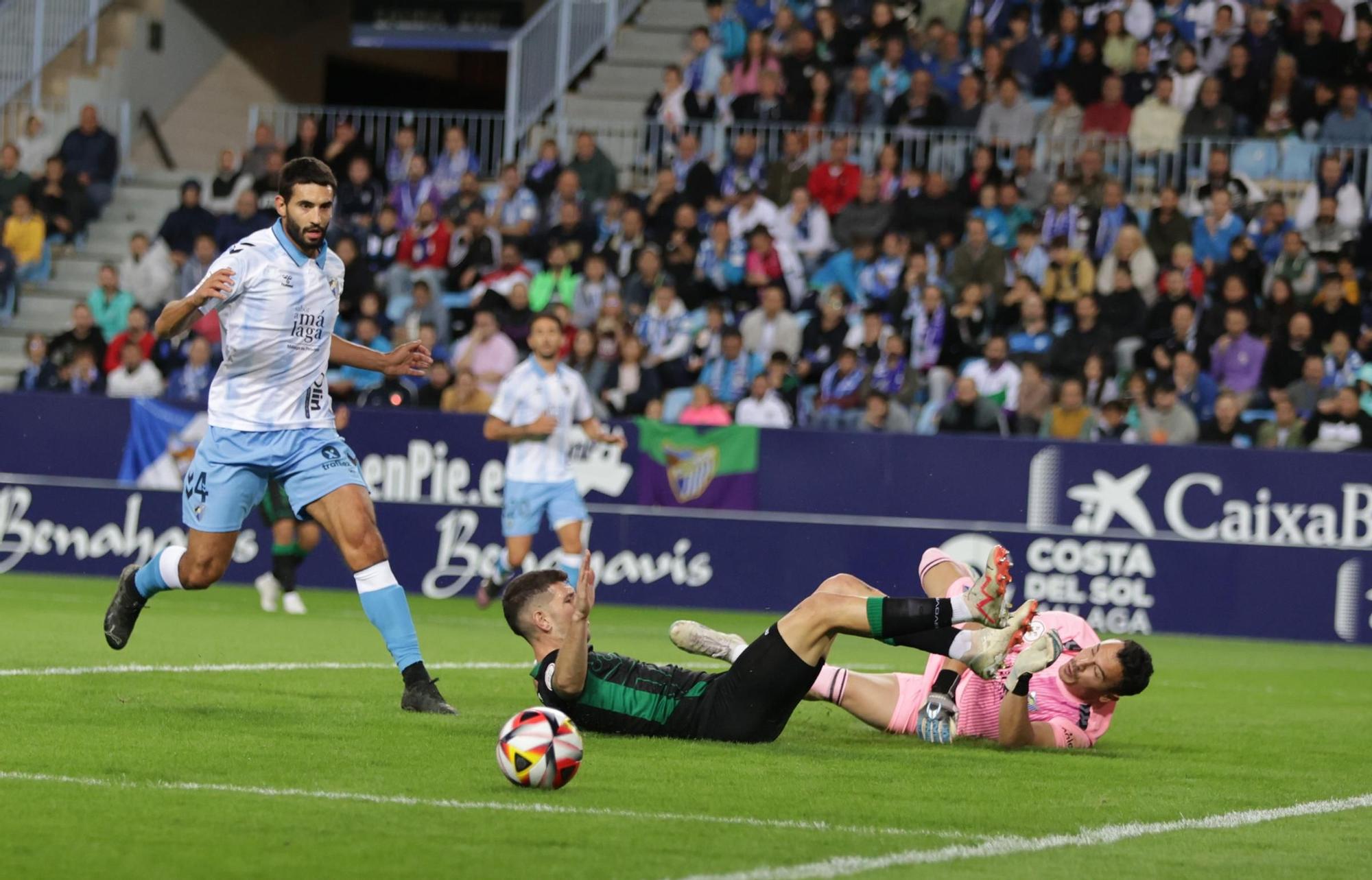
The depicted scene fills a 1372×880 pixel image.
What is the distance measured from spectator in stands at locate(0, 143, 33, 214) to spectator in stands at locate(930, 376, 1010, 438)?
45.4 feet

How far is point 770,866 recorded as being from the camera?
606 centimetres

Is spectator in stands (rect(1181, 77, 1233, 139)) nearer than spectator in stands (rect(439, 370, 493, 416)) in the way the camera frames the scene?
No

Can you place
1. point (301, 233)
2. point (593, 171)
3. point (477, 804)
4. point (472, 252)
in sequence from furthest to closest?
point (593, 171) → point (472, 252) → point (301, 233) → point (477, 804)

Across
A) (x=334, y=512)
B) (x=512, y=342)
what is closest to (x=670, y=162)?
(x=512, y=342)

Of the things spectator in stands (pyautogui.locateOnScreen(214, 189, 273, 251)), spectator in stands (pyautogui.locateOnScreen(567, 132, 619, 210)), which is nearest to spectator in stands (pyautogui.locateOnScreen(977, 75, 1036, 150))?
spectator in stands (pyautogui.locateOnScreen(567, 132, 619, 210))

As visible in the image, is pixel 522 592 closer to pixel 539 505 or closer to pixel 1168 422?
pixel 539 505

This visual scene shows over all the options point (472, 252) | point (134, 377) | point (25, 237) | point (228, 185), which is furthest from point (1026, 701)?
point (25, 237)

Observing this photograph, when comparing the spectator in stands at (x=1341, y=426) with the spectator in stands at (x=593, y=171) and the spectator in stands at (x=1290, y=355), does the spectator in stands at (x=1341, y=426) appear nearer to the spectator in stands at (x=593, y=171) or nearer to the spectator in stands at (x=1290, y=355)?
the spectator in stands at (x=1290, y=355)

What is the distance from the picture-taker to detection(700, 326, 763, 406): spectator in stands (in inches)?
846

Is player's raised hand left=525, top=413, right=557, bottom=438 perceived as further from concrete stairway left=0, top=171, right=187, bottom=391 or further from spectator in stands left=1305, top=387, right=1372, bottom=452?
concrete stairway left=0, top=171, right=187, bottom=391

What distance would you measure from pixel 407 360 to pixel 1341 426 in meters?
11.4

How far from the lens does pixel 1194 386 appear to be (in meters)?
20.0

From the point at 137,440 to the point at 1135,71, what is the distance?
12185 millimetres

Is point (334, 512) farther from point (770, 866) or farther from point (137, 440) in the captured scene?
point (137, 440)
